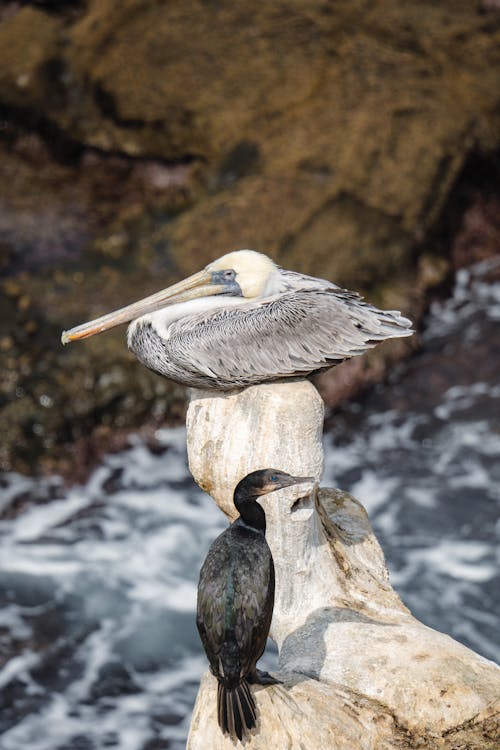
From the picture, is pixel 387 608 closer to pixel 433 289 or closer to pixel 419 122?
pixel 433 289

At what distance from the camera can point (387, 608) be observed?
623 cm

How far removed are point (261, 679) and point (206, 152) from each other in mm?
10083

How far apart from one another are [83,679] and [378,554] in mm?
4051

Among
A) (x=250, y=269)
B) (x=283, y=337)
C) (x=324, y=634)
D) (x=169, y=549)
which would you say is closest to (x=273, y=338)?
(x=283, y=337)

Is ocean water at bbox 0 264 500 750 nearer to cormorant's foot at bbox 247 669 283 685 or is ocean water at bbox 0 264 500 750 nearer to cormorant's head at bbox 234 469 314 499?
cormorant's foot at bbox 247 669 283 685

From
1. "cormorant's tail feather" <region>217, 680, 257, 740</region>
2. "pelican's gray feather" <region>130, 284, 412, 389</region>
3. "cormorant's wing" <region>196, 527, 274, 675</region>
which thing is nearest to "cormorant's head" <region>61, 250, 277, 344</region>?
"pelican's gray feather" <region>130, 284, 412, 389</region>

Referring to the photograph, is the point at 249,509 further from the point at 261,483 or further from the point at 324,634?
the point at 324,634

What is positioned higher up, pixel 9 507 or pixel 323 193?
pixel 323 193

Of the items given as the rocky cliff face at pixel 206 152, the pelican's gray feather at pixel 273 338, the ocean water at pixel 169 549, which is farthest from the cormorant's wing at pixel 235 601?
the rocky cliff face at pixel 206 152

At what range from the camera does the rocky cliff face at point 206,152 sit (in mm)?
12672

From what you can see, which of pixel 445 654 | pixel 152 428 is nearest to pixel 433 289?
pixel 152 428

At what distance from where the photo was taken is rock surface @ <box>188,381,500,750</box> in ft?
17.4

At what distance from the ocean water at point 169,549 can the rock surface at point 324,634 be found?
344 centimetres

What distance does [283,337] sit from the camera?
592cm
